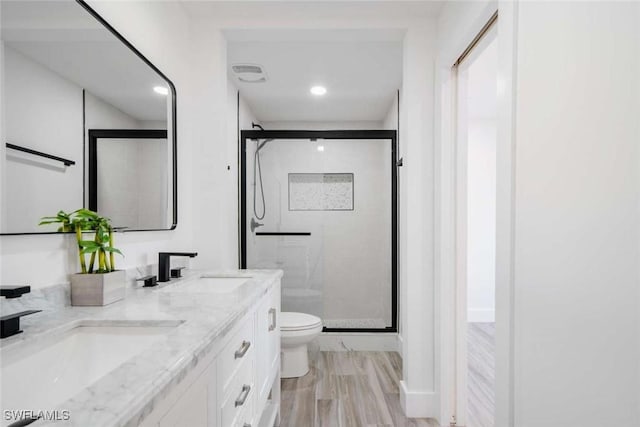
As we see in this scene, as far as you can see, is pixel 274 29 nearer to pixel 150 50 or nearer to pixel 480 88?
pixel 150 50

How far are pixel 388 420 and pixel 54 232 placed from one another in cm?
201

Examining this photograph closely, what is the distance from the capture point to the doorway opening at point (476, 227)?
213cm

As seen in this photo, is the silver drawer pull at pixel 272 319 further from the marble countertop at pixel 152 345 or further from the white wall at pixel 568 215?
the white wall at pixel 568 215

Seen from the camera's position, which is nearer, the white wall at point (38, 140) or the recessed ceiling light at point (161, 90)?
the white wall at point (38, 140)

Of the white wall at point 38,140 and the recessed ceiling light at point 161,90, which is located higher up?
the recessed ceiling light at point 161,90

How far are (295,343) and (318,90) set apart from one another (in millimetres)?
2331

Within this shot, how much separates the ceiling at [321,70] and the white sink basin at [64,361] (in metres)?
1.98

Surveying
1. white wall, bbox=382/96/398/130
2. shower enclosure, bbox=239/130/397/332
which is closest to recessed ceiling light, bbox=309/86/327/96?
shower enclosure, bbox=239/130/397/332

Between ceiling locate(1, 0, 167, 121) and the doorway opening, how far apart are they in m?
1.62

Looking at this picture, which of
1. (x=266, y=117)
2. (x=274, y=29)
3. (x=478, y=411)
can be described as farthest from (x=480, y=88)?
(x=478, y=411)

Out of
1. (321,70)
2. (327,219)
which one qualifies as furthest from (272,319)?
(321,70)

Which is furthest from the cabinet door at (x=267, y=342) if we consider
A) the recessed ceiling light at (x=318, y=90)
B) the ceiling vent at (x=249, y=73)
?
the recessed ceiling light at (x=318, y=90)

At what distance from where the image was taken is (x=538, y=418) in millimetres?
1131

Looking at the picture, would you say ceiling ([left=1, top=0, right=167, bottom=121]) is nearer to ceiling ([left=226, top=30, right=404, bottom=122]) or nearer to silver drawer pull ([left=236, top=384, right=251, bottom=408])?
ceiling ([left=226, top=30, right=404, bottom=122])
